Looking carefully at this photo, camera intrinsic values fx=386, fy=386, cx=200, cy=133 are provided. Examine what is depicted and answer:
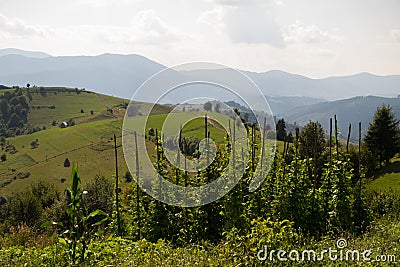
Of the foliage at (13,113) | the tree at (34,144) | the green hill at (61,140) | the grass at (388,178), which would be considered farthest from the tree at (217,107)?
the foliage at (13,113)

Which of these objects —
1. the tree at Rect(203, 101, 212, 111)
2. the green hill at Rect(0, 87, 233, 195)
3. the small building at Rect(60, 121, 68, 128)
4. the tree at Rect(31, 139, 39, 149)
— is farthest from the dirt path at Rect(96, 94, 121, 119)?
the tree at Rect(203, 101, 212, 111)

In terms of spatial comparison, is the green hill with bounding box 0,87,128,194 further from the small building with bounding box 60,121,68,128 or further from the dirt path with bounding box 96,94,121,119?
the small building with bounding box 60,121,68,128

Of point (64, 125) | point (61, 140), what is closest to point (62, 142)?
point (61, 140)

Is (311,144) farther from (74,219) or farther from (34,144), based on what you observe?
(34,144)

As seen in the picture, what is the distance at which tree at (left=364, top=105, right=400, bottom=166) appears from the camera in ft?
120

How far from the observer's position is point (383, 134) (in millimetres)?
36875

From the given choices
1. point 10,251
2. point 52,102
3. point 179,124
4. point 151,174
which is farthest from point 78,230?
point 52,102

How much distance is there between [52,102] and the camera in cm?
12475

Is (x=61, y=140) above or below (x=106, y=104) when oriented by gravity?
below

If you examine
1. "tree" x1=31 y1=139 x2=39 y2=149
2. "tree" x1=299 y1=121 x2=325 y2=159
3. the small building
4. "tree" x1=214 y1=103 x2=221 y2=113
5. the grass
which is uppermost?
"tree" x1=214 y1=103 x2=221 y2=113

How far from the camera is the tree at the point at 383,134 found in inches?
1443

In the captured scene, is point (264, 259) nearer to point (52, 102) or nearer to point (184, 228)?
point (184, 228)

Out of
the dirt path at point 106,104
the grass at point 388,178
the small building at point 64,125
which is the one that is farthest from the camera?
the dirt path at point 106,104

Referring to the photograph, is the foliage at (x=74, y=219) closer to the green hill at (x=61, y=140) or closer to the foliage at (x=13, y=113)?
the green hill at (x=61, y=140)
